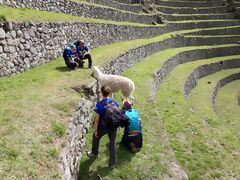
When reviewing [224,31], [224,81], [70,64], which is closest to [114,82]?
[70,64]

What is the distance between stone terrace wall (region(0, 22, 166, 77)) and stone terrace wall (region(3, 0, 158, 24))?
6.97ft

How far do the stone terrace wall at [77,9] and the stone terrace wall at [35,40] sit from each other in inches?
83.7

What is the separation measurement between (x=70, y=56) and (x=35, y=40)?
1425 mm

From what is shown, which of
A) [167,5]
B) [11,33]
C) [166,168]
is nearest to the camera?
[166,168]

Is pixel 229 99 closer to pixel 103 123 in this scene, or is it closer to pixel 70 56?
pixel 70 56

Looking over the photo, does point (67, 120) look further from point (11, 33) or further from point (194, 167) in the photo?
point (194, 167)

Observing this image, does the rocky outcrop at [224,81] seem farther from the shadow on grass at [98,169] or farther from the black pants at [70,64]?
the shadow on grass at [98,169]

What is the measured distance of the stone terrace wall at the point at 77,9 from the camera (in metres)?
16.6

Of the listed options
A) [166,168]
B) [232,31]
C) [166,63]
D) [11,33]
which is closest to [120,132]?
[166,168]

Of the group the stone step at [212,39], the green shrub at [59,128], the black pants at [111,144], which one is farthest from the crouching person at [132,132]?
the stone step at [212,39]

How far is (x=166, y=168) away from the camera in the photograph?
1028 centimetres

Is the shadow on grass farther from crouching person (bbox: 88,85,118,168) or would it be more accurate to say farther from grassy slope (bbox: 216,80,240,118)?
grassy slope (bbox: 216,80,240,118)

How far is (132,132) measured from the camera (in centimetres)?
1040

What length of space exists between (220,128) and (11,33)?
10384 millimetres
